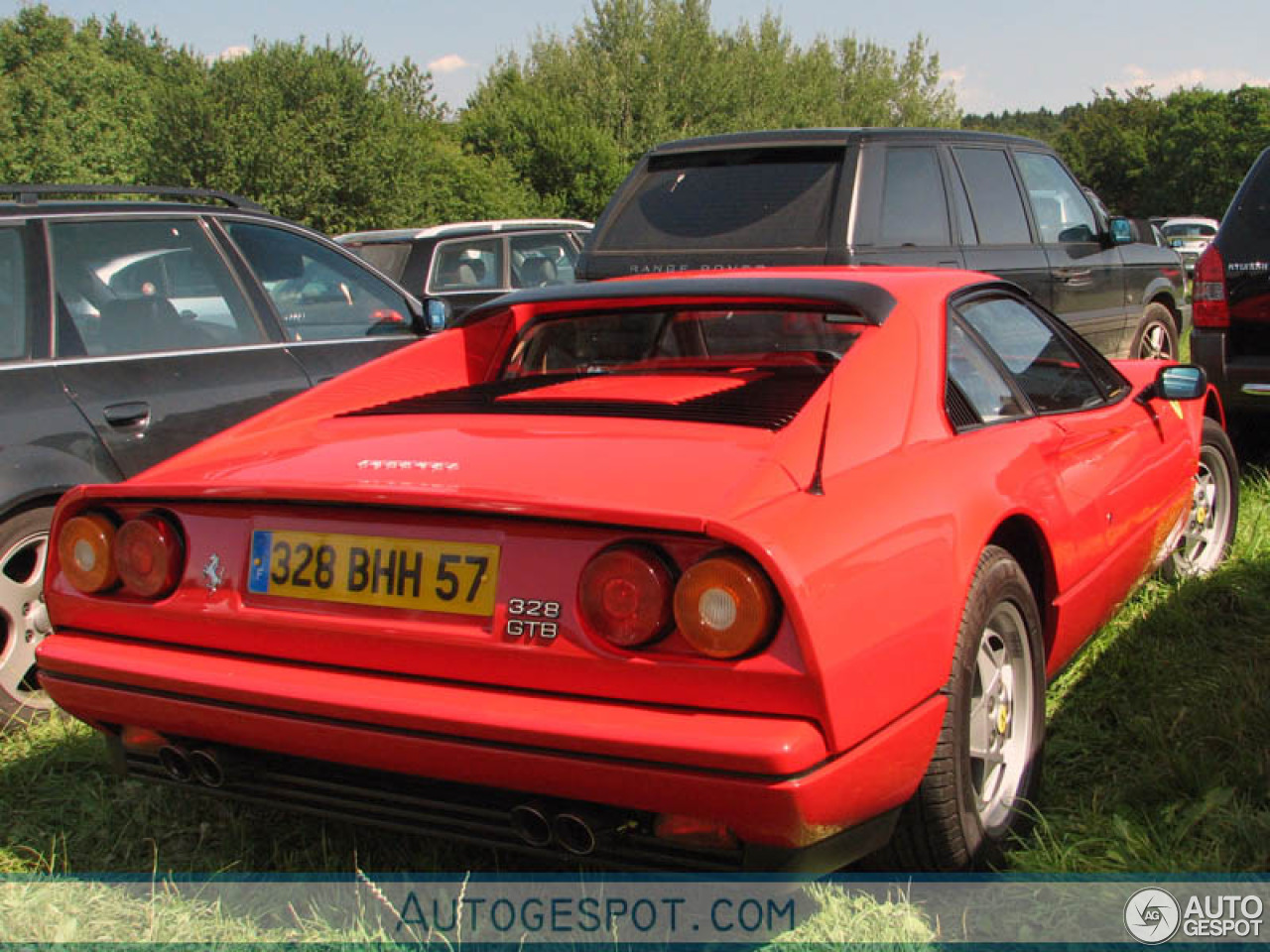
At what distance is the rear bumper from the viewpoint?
2.07 m

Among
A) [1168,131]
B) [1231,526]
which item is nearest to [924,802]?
[1231,526]

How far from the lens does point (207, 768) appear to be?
2.60 m

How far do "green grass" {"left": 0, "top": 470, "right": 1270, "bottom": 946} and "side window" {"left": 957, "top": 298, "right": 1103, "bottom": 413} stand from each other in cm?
84

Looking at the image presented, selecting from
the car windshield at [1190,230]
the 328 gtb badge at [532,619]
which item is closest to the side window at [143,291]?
the 328 gtb badge at [532,619]

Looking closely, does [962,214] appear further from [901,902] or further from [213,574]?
[213,574]

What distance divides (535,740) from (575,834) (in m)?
0.22

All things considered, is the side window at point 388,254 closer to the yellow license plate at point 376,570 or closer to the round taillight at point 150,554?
the round taillight at point 150,554

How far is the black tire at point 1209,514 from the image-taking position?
468 centimetres

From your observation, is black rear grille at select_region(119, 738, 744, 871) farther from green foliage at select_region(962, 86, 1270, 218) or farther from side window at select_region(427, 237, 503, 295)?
green foliage at select_region(962, 86, 1270, 218)

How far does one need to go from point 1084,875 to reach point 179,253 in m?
3.64

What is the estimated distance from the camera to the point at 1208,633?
411 cm

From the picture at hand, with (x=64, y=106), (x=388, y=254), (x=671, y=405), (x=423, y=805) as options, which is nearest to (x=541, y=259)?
(x=388, y=254)

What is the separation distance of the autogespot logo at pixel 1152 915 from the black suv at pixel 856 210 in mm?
3885

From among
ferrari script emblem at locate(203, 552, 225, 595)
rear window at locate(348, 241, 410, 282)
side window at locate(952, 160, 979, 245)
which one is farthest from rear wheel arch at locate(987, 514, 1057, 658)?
rear window at locate(348, 241, 410, 282)
